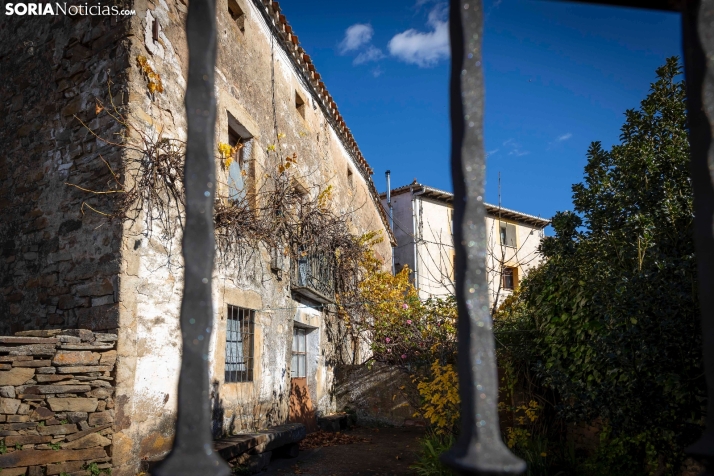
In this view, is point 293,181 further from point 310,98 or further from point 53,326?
point 53,326

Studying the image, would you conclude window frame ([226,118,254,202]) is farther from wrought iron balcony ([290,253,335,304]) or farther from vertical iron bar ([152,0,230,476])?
vertical iron bar ([152,0,230,476])

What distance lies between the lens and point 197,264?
1.02 meters

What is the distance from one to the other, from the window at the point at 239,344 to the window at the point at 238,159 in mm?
1538

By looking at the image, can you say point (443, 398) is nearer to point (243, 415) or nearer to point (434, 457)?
point (434, 457)

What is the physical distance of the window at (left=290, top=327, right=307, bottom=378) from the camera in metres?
9.02

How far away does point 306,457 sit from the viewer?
714 cm

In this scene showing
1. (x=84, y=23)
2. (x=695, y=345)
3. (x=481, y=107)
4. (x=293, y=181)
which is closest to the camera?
(x=481, y=107)

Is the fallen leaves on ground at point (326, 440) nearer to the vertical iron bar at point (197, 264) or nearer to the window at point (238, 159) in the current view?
the window at point (238, 159)

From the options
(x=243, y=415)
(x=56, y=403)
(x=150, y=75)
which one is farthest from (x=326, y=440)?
(x=150, y=75)

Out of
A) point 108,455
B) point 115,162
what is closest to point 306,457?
point 108,455

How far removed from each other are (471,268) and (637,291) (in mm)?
3215

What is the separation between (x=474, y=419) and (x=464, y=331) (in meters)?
0.16

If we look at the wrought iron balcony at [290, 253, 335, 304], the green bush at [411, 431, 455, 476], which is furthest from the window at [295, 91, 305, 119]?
the green bush at [411, 431, 455, 476]

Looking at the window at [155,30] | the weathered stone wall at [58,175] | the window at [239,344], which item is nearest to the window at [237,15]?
the window at [155,30]
